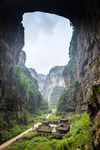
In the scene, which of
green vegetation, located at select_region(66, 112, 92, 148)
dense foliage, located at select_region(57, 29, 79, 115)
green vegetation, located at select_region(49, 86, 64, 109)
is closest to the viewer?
green vegetation, located at select_region(66, 112, 92, 148)

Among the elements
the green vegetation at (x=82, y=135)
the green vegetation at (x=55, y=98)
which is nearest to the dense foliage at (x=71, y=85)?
the green vegetation at (x=82, y=135)

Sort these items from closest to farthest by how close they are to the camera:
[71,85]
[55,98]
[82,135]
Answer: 1. [82,135]
2. [71,85]
3. [55,98]

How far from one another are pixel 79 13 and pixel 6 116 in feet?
89.4

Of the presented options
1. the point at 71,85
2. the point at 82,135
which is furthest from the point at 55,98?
the point at 82,135

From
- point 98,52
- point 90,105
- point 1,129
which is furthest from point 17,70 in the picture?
point 90,105

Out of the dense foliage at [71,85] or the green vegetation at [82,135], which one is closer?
the green vegetation at [82,135]

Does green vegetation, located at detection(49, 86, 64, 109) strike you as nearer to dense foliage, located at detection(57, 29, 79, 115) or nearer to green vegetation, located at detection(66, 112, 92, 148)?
dense foliage, located at detection(57, 29, 79, 115)

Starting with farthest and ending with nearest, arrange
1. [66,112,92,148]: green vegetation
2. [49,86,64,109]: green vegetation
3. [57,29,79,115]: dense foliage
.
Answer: [49,86,64,109]: green vegetation → [57,29,79,115]: dense foliage → [66,112,92,148]: green vegetation

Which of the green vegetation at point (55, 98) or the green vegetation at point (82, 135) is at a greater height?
the green vegetation at point (82, 135)

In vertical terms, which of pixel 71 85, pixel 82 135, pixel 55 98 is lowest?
pixel 55 98

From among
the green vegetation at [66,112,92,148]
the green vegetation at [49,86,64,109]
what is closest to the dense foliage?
the green vegetation at [66,112,92,148]

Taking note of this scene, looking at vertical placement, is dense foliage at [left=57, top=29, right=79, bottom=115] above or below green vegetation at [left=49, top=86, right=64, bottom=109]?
above

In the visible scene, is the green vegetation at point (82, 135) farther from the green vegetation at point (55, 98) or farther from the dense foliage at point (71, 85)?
the green vegetation at point (55, 98)

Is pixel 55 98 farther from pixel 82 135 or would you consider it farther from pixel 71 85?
pixel 82 135
